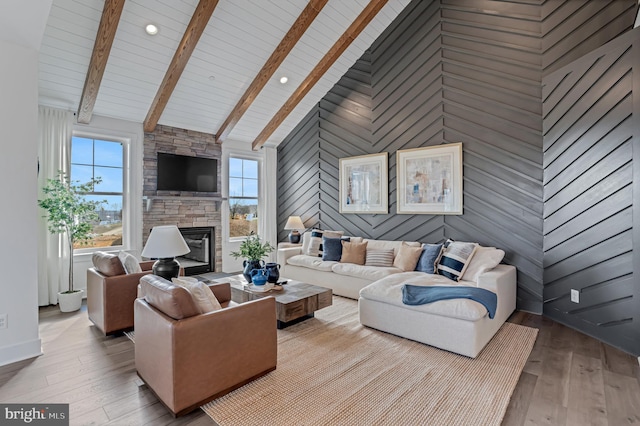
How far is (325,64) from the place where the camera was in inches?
208

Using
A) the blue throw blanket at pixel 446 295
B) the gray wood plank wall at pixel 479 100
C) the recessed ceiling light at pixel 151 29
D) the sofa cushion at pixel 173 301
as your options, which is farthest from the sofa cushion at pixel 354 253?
the recessed ceiling light at pixel 151 29

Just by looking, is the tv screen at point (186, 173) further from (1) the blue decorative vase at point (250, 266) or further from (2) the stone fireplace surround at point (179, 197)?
(1) the blue decorative vase at point (250, 266)

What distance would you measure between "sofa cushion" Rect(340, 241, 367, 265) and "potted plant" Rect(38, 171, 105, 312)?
367 cm

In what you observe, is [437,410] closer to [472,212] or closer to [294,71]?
[472,212]

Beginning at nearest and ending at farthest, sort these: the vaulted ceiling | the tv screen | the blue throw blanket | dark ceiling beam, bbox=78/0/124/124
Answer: the blue throw blanket < dark ceiling beam, bbox=78/0/124/124 < the vaulted ceiling < the tv screen

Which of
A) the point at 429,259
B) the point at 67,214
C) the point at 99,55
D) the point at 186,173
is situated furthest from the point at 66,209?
the point at 429,259

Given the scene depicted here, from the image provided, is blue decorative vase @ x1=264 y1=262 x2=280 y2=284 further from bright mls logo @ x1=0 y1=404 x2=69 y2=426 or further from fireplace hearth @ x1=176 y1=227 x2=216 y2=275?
fireplace hearth @ x1=176 y1=227 x2=216 y2=275

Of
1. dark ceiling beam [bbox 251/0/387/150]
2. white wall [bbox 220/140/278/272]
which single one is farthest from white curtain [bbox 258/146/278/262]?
dark ceiling beam [bbox 251/0/387/150]

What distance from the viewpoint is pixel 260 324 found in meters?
2.32

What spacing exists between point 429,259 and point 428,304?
1.37 meters

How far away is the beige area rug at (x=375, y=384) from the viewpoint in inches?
76.9

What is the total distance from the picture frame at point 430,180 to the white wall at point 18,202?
15.1 ft

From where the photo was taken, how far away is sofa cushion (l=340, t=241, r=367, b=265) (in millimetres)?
4934

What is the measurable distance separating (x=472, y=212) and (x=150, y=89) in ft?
16.8
